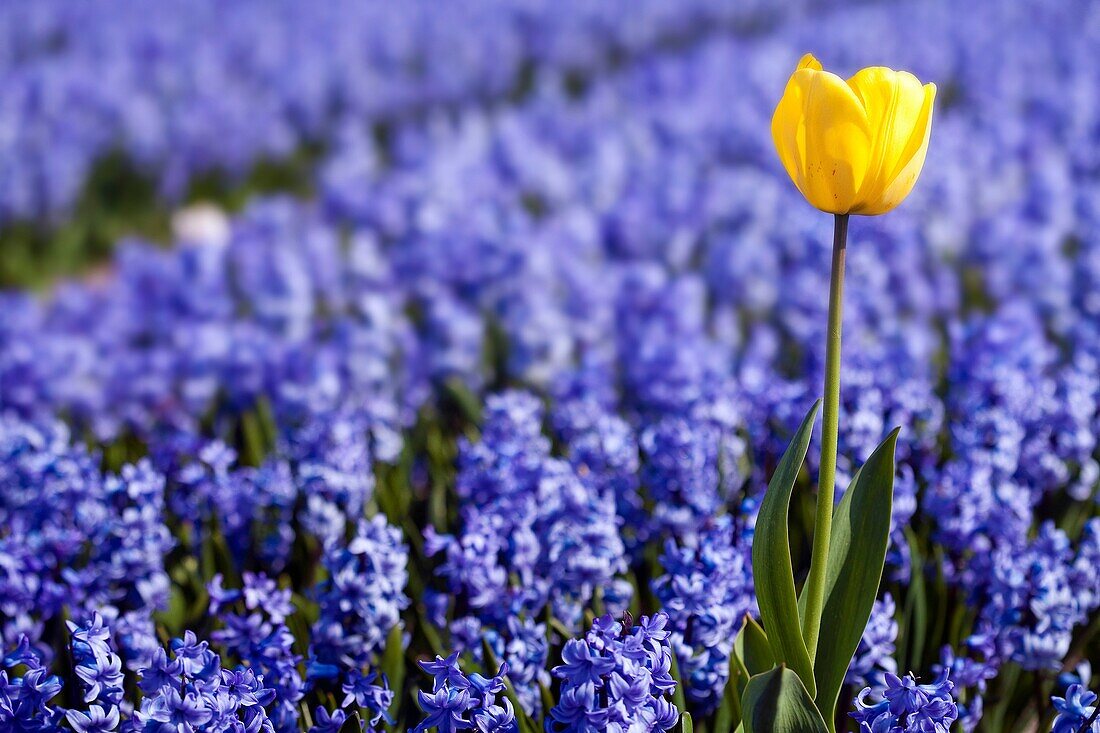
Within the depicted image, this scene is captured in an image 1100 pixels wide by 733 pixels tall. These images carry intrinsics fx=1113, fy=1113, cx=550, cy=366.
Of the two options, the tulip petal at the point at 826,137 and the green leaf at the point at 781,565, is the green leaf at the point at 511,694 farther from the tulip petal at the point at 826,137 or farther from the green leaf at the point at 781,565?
the tulip petal at the point at 826,137

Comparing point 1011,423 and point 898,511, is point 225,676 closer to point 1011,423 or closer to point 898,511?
point 898,511

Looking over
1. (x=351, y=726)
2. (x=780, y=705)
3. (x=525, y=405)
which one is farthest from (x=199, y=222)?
(x=780, y=705)

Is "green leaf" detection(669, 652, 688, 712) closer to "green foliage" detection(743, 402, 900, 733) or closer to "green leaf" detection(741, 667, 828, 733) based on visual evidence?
"green foliage" detection(743, 402, 900, 733)

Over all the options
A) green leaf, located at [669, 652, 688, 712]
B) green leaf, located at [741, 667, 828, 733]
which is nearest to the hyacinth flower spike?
green leaf, located at [741, 667, 828, 733]

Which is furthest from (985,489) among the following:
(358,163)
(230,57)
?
(230,57)

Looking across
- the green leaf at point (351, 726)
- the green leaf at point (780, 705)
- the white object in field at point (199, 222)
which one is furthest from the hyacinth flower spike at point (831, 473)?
the white object in field at point (199, 222)

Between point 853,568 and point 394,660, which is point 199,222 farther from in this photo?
point 853,568

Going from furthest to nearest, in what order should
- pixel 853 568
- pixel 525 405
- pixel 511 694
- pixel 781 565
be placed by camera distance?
1. pixel 525 405
2. pixel 511 694
3. pixel 853 568
4. pixel 781 565
